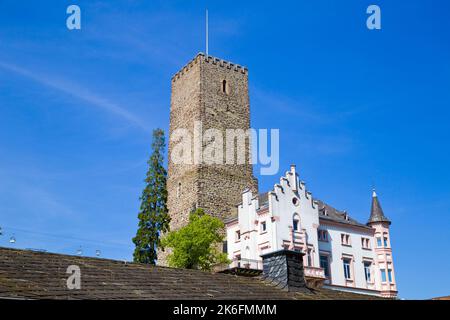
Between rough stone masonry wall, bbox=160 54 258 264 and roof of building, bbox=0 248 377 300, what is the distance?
33.0 metres

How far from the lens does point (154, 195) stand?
149 ft

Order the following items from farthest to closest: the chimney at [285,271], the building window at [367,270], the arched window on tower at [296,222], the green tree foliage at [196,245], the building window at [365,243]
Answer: the building window at [365,243] → the building window at [367,270] → the arched window on tower at [296,222] → the green tree foliage at [196,245] → the chimney at [285,271]

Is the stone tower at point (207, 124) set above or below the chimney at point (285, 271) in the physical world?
above

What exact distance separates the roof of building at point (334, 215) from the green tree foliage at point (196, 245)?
32.4 feet

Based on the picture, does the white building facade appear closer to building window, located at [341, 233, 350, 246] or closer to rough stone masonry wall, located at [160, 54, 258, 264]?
building window, located at [341, 233, 350, 246]

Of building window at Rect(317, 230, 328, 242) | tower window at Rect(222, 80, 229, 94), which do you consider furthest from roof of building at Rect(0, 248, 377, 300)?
tower window at Rect(222, 80, 229, 94)

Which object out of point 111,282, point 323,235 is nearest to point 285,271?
point 111,282

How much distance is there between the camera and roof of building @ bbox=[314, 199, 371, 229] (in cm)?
4646

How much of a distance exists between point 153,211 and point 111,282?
3177cm

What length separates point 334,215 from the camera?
158ft

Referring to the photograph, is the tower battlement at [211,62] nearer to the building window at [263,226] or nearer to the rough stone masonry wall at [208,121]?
the rough stone masonry wall at [208,121]

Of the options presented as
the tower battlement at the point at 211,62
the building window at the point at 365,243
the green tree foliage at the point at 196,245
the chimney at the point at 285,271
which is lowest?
the chimney at the point at 285,271

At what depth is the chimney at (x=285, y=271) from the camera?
17234 mm

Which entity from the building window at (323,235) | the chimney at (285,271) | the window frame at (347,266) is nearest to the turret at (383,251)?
the window frame at (347,266)
